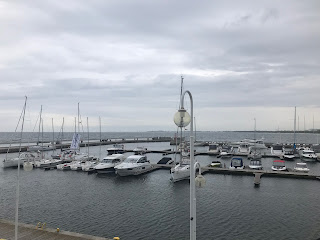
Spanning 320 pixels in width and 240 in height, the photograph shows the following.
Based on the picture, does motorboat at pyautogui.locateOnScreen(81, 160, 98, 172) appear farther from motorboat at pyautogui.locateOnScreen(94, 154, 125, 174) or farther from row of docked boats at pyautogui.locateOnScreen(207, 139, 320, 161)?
row of docked boats at pyautogui.locateOnScreen(207, 139, 320, 161)

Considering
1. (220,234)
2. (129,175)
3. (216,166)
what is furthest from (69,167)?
(220,234)

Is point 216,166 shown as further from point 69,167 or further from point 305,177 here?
point 69,167

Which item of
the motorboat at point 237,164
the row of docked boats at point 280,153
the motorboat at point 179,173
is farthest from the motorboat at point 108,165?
the row of docked boats at point 280,153

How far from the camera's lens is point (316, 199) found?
91.5 feet

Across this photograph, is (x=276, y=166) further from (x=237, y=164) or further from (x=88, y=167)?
(x=88, y=167)

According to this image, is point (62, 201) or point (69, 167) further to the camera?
point (69, 167)

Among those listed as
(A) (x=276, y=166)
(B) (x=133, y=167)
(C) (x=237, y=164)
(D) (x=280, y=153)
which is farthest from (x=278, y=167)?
(D) (x=280, y=153)

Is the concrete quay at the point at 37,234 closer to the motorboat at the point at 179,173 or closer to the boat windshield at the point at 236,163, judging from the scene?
the motorboat at the point at 179,173

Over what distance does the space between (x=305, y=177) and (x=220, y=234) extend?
81.1 ft

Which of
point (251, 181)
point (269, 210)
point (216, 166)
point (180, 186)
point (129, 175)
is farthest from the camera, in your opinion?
point (216, 166)

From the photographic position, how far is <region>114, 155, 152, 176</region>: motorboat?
40.2 meters

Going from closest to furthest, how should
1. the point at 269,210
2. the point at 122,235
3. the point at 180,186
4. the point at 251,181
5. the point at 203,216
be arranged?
the point at 122,235
the point at 203,216
the point at 269,210
the point at 180,186
the point at 251,181

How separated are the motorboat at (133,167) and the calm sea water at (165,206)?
126 cm

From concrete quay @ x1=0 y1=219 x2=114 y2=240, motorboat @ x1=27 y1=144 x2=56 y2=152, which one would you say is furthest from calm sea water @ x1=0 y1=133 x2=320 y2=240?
motorboat @ x1=27 y1=144 x2=56 y2=152
